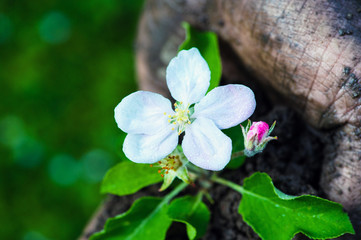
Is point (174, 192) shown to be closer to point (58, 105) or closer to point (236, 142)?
point (236, 142)

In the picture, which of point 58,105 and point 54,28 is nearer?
point 58,105

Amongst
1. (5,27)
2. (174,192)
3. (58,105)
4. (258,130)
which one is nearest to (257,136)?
(258,130)

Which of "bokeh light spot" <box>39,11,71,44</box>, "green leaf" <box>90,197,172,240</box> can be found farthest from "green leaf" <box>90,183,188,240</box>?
"bokeh light spot" <box>39,11,71,44</box>

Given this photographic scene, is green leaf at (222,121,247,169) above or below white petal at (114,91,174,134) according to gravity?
below

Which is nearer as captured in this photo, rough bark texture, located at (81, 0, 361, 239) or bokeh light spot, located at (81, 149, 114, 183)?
rough bark texture, located at (81, 0, 361, 239)

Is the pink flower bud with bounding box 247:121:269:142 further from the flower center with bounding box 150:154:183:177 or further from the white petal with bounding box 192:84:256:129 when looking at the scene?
the flower center with bounding box 150:154:183:177

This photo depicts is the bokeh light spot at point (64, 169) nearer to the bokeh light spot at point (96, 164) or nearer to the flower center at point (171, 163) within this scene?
the bokeh light spot at point (96, 164)

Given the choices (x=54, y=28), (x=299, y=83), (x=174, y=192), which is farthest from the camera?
(x=54, y=28)
